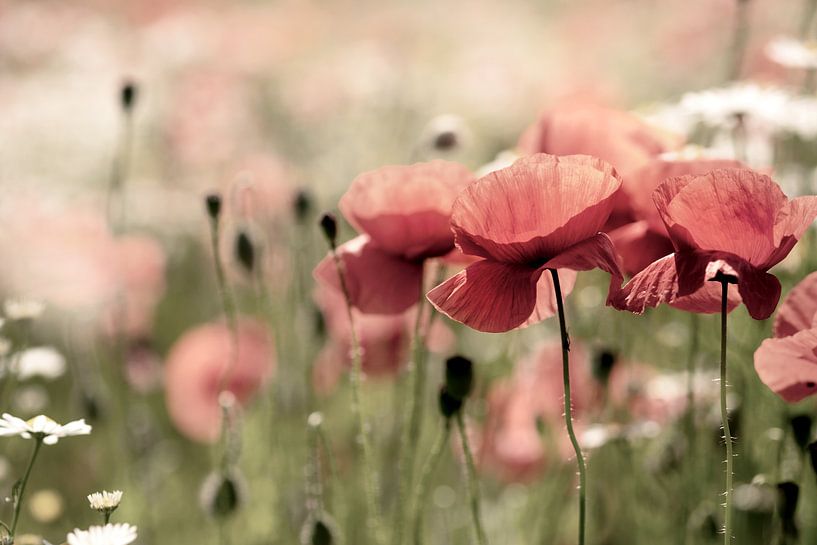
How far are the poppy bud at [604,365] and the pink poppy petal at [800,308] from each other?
0.29m

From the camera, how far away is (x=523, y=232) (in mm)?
748

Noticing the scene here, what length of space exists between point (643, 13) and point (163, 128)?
9.57 feet

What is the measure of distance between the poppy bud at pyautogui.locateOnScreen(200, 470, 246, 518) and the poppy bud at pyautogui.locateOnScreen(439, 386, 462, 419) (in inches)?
11.9

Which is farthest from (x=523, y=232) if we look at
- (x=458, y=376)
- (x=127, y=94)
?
(x=127, y=94)

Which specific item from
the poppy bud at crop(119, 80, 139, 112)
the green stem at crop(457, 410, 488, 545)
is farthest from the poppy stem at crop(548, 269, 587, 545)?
the poppy bud at crop(119, 80, 139, 112)

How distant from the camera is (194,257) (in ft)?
9.66

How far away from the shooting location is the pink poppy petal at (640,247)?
0.87 m

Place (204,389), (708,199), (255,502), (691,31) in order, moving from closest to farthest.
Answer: (708,199)
(255,502)
(204,389)
(691,31)

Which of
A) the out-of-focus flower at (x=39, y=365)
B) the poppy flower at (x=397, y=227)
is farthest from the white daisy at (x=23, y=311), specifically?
the poppy flower at (x=397, y=227)

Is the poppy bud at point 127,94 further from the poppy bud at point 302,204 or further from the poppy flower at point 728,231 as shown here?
the poppy flower at point 728,231

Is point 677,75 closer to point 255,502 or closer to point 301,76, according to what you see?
point 301,76

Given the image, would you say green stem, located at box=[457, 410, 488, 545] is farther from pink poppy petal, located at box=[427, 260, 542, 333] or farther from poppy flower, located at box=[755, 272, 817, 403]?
poppy flower, located at box=[755, 272, 817, 403]

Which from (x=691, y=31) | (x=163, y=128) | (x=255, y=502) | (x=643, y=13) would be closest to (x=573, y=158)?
(x=255, y=502)

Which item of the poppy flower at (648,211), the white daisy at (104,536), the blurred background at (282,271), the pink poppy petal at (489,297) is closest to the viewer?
the white daisy at (104,536)
